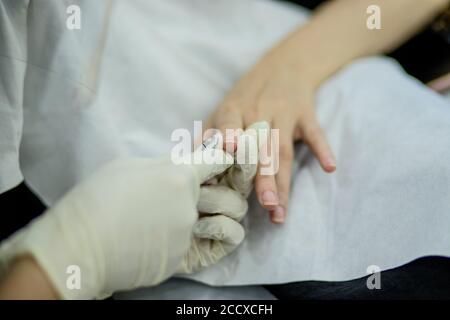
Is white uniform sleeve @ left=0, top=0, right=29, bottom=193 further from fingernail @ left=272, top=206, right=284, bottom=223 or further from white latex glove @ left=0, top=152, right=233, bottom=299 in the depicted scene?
fingernail @ left=272, top=206, right=284, bottom=223

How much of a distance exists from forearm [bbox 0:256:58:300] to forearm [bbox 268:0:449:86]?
54cm

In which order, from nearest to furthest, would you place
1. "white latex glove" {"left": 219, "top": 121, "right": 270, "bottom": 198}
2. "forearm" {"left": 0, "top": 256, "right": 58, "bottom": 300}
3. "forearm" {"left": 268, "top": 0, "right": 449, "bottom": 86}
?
"forearm" {"left": 0, "top": 256, "right": 58, "bottom": 300}, "white latex glove" {"left": 219, "top": 121, "right": 270, "bottom": 198}, "forearm" {"left": 268, "top": 0, "right": 449, "bottom": 86}

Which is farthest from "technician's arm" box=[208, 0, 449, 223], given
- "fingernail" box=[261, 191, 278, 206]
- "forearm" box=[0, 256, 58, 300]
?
"forearm" box=[0, 256, 58, 300]

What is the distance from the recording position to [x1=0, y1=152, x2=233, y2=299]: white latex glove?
45cm

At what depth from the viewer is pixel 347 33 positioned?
799 mm

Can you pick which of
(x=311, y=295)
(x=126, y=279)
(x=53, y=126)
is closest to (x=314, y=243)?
(x=311, y=295)

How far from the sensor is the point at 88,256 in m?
0.45

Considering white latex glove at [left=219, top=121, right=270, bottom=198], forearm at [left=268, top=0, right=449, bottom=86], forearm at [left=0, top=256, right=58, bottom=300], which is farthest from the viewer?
forearm at [left=268, top=0, right=449, bottom=86]

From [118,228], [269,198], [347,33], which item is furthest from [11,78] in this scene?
[347,33]

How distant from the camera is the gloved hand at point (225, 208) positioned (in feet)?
1.80

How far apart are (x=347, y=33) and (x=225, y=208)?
1.50 feet

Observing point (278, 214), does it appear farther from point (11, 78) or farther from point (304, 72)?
point (11, 78)

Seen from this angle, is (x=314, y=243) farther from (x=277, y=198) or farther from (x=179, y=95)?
(x=179, y=95)
